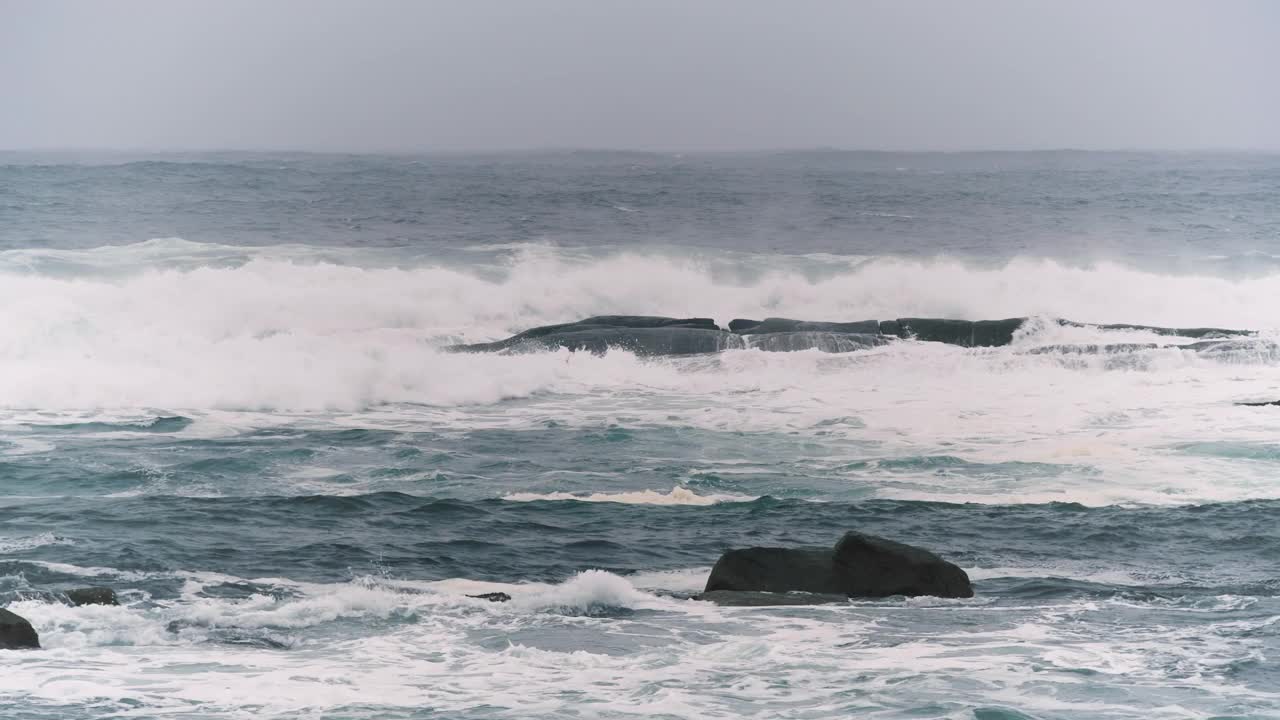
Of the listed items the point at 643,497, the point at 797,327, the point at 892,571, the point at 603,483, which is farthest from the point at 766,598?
the point at 797,327

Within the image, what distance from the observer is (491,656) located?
25.8 feet

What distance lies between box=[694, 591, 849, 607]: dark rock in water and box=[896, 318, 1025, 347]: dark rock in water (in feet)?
40.8

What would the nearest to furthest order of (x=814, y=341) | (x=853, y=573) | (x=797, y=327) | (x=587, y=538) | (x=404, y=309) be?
(x=853, y=573), (x=587, y=538), (x=814, y=341), (x=797, y=327), (x=404, y=309)

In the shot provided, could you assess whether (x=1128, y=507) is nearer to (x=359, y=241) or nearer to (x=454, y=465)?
(x=454, y=465)

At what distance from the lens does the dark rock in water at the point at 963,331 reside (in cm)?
2092

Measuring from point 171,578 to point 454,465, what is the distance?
4.52 metres

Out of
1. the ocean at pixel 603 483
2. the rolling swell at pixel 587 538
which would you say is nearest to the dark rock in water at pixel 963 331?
the ocean at pixel 603 483

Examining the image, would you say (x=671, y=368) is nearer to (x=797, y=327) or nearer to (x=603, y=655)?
(x=797, y=327)

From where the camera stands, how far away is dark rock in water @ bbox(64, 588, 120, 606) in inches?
337

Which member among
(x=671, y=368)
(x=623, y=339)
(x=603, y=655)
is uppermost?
(x=623, y=339)

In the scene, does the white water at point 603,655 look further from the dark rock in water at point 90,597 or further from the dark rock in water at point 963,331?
the dark rock in water at point 963,331

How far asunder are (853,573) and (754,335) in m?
11.7

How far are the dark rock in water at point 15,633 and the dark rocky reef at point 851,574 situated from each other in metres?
4.11

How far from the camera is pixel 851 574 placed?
9.24 metres
